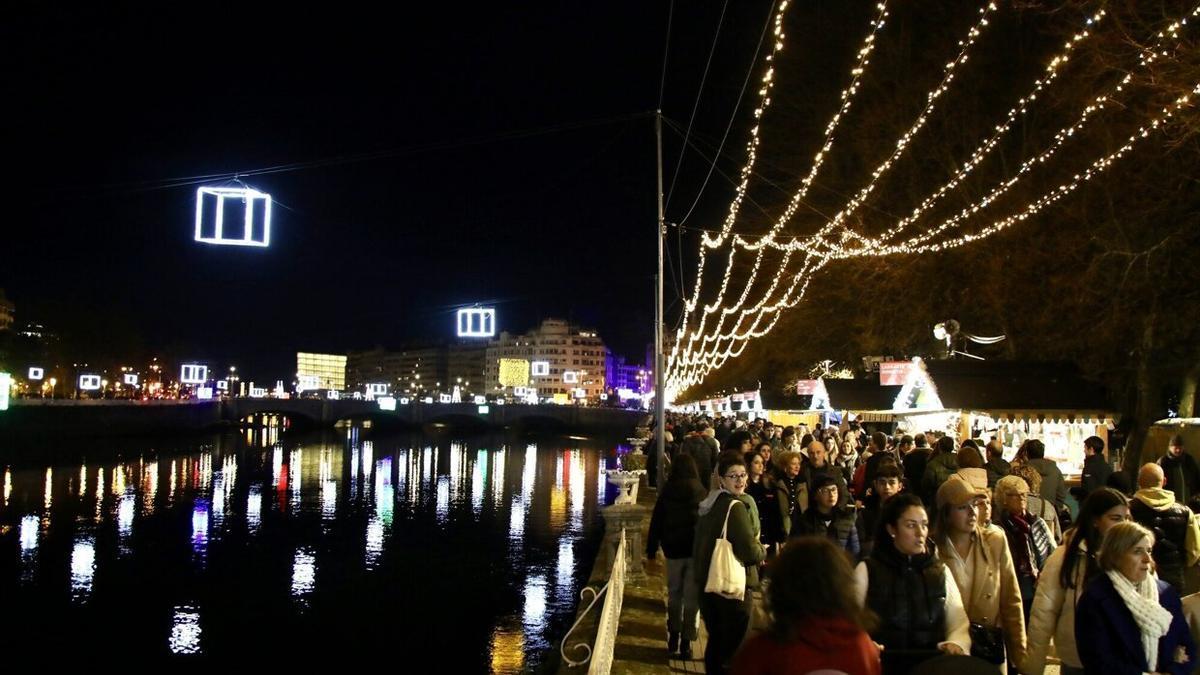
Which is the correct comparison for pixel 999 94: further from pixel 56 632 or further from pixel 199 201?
pixel 56 632

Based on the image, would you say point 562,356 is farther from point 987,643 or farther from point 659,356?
point 987,643

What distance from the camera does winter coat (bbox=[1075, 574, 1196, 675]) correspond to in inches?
148

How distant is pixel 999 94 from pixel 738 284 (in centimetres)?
2356

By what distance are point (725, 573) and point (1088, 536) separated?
217cm

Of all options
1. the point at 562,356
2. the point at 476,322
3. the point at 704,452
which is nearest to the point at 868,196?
the point at 476,322

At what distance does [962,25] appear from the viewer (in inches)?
896

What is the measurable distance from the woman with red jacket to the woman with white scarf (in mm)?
1623

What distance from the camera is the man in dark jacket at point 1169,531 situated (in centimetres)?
567

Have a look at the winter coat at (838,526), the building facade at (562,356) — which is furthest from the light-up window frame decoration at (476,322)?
the building facade at (562,356)

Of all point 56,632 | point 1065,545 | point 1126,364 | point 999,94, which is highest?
point 999,94

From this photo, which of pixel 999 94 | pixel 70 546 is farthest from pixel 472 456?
pixel 999 94

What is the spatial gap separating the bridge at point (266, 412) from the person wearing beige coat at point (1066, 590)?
181 feet

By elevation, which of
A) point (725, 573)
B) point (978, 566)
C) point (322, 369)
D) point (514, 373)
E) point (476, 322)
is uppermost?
point (322, 369)

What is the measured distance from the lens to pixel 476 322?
90.3 ft
